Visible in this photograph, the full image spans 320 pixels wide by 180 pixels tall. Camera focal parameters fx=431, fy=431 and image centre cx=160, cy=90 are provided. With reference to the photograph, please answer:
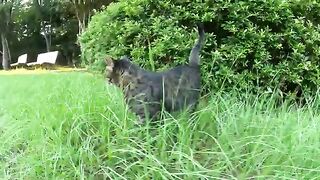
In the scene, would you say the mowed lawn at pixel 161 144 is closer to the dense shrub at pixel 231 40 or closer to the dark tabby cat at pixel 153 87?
the dark tabby cat at pixel 153 87

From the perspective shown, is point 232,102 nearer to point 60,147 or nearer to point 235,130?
point 235,130

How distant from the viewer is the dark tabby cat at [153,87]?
2.34m

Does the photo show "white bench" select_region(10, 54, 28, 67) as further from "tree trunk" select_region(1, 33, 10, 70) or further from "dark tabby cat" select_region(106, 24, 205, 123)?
"dark tabby cat" select_region(106, 24, 205, 123)

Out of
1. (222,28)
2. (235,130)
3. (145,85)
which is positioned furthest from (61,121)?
(222,28)

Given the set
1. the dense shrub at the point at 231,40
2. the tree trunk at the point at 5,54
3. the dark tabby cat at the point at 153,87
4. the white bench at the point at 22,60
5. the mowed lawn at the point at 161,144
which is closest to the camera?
the mowed lawn at the point at 161,144

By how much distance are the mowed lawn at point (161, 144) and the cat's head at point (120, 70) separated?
160 millimetres

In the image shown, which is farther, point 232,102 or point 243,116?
point 232,102

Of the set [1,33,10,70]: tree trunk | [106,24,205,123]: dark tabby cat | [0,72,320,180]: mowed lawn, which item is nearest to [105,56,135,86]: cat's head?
[106,24,205,123]: dark tabby cat

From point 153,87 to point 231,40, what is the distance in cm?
133

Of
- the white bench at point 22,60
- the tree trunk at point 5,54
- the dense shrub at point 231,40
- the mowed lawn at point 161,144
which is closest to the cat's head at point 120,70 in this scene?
the mowed lawn at point 161,144

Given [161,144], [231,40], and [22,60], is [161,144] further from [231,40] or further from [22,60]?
[22,60]

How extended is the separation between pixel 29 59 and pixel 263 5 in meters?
15.7

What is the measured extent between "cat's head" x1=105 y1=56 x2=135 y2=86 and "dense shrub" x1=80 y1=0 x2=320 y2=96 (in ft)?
2.51

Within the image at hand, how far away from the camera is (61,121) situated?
235cm
